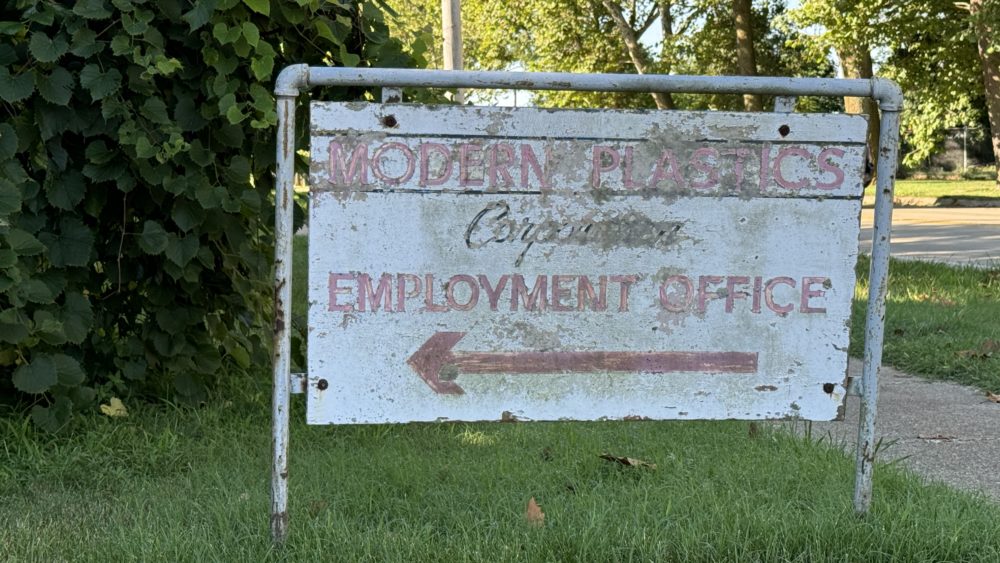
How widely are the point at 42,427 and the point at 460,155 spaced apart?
199cm

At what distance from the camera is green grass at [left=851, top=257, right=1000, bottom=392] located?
523 cm

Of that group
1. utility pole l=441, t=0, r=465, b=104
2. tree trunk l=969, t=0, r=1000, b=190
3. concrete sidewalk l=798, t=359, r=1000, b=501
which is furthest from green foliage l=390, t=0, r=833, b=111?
concrete sidewalk l=798, t=359, r=1000, b=501

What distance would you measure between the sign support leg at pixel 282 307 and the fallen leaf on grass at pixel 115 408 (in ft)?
4.79

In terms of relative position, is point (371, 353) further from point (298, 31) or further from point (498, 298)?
point (298, 31)

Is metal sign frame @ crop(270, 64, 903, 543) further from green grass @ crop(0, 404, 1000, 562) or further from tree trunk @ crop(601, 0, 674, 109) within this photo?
tree trunk @ crop(601, 0, 674, 109)

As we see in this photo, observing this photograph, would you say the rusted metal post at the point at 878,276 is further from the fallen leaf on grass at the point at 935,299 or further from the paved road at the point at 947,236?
the paved road at the point at 947,236

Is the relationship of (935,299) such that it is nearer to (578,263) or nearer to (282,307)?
(578,263)

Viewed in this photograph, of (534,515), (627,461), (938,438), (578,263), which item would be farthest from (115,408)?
(938,438)

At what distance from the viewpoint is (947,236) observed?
14273 mm

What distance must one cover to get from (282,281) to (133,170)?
1.28m

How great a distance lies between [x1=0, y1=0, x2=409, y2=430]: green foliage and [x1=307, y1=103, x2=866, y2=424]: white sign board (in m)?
0.93

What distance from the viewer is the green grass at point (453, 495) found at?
2.51 metres

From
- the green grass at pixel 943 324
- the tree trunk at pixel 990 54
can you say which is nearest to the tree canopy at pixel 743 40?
the tree trunk at pixel 990 54

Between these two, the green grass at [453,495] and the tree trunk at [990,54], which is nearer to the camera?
the green grass at [453,495]
